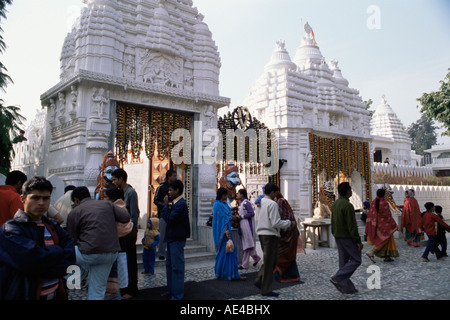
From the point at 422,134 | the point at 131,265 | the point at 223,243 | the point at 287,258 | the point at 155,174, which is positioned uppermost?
the point at 422,134

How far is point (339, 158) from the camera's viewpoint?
13547 mm

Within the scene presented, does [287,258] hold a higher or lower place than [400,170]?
lower

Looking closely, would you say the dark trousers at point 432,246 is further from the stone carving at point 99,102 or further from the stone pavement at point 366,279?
the stone carving at point 99,102

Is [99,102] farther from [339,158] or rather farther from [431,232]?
[339,158]

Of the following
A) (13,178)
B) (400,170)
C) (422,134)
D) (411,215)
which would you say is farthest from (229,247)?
(422,134)

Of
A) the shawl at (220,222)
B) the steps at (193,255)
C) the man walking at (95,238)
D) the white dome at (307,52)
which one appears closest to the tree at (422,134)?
the white dome at (307,52)

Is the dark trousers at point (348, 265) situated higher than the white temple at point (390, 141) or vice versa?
the white temple at point (390, 141)

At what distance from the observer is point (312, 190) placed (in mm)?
11922

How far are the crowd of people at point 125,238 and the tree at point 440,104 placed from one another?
384 inches

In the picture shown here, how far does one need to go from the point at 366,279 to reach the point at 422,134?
55.8 m

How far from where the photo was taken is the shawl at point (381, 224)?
7805 mm

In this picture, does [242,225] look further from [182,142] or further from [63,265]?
[63,265]
